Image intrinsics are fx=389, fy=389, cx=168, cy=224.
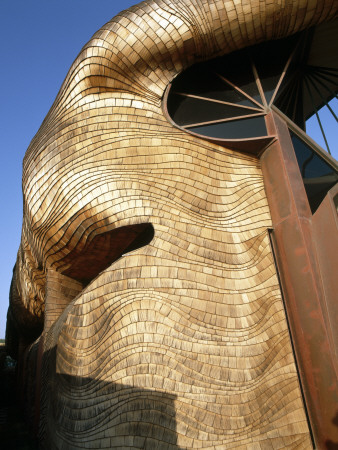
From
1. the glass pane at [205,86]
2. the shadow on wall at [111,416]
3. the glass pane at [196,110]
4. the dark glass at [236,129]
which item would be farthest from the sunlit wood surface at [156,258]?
the glass pane at [205,86]

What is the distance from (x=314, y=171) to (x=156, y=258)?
12.2ft

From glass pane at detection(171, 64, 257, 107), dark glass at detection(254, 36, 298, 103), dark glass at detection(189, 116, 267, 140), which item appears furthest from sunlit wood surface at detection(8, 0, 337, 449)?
dark glass at detection(254, 36, 298, 103)

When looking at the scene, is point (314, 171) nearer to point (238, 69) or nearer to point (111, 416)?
point (238, 69)

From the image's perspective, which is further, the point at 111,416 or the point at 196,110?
the point at 196,110

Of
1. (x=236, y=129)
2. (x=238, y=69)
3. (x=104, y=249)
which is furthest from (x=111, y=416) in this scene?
(x=238, y=69)

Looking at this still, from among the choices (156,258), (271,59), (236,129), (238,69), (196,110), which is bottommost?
(156,258)

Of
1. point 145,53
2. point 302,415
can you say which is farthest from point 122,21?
point 302,415

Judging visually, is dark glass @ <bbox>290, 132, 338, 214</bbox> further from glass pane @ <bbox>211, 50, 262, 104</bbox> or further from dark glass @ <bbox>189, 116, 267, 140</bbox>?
glass pane @ <bbox>211, 50, 262, 104</bbox>

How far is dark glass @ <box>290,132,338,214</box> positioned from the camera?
24.6 feet

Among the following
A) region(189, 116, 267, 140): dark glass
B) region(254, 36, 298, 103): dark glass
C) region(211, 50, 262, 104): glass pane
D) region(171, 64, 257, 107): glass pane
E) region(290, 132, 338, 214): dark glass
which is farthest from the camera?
region(254, 36, 298, 103): dark glass

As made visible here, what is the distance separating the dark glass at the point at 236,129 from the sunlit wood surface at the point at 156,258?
1.54 ft

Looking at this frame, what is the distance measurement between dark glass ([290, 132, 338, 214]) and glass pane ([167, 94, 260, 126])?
1372 millimetres

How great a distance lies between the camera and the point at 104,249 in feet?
24.3

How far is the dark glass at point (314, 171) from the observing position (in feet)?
24.6
